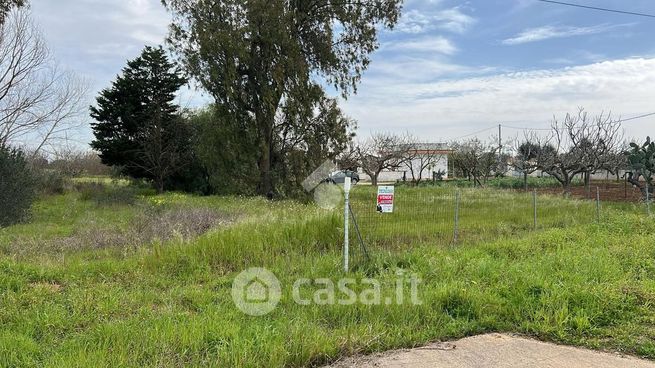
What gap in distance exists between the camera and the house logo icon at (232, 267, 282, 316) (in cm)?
415

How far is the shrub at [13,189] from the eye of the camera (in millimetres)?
11930

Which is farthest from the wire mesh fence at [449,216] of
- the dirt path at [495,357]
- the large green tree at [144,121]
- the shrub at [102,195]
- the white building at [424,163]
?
the white building at [424,163]

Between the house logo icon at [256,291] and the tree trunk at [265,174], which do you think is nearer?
the house logo icon at [256,291]

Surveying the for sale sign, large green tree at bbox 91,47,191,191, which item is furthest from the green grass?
large green tree at bbox 91,47,191,191

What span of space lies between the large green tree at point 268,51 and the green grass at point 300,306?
42.3 feet

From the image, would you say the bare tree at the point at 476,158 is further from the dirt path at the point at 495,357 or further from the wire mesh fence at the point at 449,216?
the dirt path at the point at 495,357

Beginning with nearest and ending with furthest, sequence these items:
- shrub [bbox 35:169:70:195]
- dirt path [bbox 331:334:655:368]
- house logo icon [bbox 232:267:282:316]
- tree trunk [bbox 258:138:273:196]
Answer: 1. dirt path [bbox 331:334:655:368]
2. house logo icon [bbox 232:267:282:316]
3. tree trunk [bbox 258:138:273:196]
4. shrub [bbox 35:169:70:195]

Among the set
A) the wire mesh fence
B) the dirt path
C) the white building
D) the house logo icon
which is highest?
the white building

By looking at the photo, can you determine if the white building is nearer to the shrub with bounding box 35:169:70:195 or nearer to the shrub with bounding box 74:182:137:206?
the shrub with bounding box 74:182:137:206

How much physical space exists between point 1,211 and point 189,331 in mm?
11428

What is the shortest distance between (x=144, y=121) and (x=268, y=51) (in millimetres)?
8319

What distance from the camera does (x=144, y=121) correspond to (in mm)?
A: 22953

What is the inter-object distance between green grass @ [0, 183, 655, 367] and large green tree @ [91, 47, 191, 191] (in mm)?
17222

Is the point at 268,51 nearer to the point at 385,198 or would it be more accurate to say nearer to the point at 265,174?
the point at 265,174
